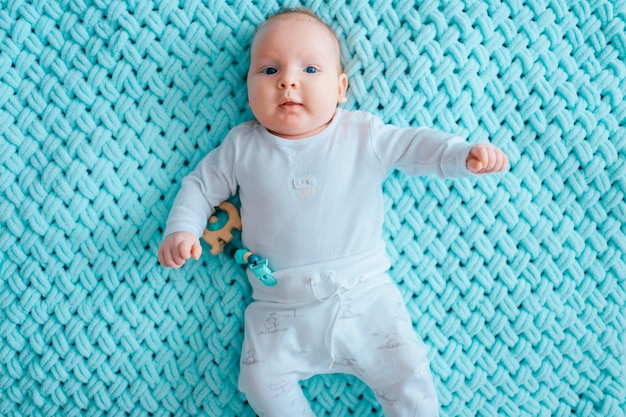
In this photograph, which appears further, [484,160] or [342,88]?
[342,88]

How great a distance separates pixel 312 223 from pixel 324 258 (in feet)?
0.22

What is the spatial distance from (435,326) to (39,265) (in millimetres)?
766

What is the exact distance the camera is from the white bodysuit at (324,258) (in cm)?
107

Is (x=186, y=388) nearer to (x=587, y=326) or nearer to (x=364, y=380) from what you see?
(x=364, y=380)

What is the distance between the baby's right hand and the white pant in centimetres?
16

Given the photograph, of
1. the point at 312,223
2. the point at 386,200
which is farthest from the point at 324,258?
the point at 386,200

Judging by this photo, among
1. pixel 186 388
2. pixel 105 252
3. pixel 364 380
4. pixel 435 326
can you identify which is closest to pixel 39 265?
pixel 105 252

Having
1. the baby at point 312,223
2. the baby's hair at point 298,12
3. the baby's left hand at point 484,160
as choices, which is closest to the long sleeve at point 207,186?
the baby at point 312,223

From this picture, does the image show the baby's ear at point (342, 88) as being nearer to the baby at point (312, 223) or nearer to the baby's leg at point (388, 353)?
the baby at point (312, 223)

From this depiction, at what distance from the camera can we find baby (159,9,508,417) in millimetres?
1060

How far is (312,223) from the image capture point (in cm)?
109

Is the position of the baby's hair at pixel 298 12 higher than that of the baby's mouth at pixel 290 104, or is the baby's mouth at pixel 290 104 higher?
the baby's hair at pixel 298 12

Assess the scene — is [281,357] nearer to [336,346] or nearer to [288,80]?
[336,346]

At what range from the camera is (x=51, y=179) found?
3.77 ft
